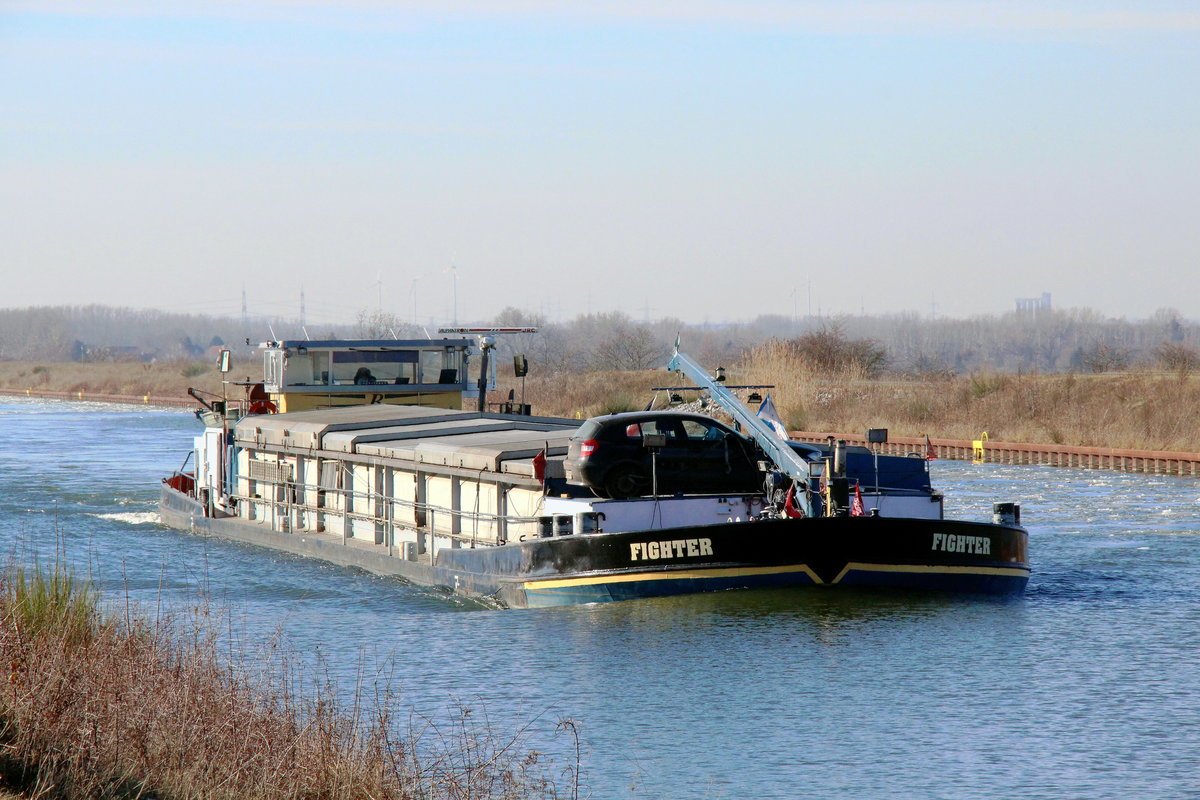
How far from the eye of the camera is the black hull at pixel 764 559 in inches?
749

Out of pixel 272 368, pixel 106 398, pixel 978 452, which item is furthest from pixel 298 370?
pixel 106 398

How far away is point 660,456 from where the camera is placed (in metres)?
20.1

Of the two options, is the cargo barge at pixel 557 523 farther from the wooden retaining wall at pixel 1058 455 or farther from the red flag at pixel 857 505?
the wooden retaining wall at pixel 1058 455

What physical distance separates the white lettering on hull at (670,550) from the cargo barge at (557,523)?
0.06ft

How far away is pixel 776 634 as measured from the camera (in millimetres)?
18922

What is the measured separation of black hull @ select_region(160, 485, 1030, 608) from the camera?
19.0 meters

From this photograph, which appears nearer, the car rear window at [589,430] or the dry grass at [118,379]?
the car rear window at [589,430]

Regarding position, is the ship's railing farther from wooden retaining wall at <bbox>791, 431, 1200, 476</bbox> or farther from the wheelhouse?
wooden retaining wall at <bbox>791, 431, 1200, 476</bbox>

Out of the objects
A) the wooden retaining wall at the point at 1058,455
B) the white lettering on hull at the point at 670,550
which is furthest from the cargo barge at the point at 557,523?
the wooden retaining wall at the point at 1058,455

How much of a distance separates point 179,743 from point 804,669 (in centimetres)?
868

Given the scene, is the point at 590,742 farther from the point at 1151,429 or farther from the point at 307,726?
the point at 1151,429

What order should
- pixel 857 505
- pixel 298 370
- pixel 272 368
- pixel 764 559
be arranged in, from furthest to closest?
pixel 272 368 → pixel 298 370 → pixel 857 505 → pixel 764 559

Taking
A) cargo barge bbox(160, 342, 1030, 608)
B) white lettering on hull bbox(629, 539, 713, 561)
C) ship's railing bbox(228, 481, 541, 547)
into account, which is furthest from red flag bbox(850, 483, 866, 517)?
ship's railing bbox(228, 481, 541, 547)

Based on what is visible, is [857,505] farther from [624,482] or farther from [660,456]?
[624,482]
